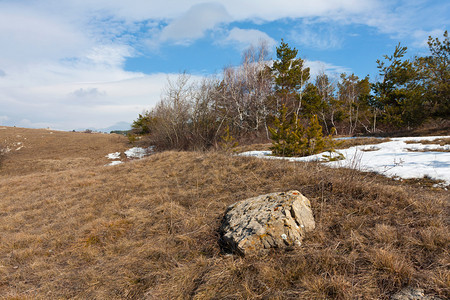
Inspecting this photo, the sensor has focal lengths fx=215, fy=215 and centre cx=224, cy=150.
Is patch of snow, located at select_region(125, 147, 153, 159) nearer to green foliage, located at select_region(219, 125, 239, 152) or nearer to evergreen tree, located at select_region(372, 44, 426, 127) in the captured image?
green foliage, located at select_region(219, 125, 239, 152)

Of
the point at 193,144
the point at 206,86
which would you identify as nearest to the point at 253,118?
the point at 206,86

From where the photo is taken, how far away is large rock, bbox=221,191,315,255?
2715 millimetres

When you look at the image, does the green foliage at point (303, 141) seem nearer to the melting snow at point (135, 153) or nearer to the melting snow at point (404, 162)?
the melting snow at point (404, 162)

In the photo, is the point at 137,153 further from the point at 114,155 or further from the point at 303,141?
the point at 303,141

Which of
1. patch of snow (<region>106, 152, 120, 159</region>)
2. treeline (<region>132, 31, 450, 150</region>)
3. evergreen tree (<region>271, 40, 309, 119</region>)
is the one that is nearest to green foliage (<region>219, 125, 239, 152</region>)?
treeline (<region>132, 31, 450, 150</region>)

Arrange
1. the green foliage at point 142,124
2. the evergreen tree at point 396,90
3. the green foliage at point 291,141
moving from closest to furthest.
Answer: the green foliage at point 291,141, the evergreen tree at point 396,90, the green foliage at point 142,124

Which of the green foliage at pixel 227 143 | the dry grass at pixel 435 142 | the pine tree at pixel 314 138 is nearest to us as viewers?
the pine tree at pixel 314 138

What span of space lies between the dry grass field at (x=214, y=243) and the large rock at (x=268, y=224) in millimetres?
140

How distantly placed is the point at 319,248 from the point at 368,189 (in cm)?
165

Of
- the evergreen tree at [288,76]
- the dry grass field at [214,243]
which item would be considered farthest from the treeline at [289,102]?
the dry grass field at [214,243]

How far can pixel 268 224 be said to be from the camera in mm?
2859

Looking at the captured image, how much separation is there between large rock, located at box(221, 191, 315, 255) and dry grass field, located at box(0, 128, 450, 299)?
140 millimetres

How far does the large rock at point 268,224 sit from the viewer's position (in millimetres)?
2715

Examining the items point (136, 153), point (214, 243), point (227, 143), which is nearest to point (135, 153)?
point (136, 153)
